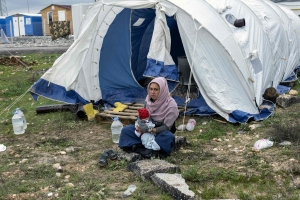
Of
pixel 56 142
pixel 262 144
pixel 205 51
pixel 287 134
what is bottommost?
pixel 56 142

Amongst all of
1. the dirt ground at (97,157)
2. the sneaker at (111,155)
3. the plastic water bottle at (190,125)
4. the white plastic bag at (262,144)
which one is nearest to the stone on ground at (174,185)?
the dirt ground at (97,157)

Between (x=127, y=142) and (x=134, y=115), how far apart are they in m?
2.03

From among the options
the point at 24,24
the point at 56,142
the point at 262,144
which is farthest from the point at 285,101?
the point at 24,24

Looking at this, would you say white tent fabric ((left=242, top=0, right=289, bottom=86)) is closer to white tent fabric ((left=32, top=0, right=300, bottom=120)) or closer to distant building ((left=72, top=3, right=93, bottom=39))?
white tent fabric ((left=32, top=0, right=300, bottom=120))

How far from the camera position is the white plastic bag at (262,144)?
218 inches

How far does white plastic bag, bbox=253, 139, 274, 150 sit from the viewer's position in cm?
553

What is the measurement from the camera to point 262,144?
555 centimetres

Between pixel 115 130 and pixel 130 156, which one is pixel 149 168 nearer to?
pixel 130 156

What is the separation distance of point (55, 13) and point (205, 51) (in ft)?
118

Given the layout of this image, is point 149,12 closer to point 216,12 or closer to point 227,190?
point 216,12

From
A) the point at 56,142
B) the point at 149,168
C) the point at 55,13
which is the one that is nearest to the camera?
the point at 149,168

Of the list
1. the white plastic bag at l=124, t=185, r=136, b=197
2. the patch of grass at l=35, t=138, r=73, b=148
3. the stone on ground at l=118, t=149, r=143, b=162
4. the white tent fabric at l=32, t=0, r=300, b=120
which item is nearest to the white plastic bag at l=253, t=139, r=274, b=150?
the white tent fabric at l=32, t=0, r=300, b=120

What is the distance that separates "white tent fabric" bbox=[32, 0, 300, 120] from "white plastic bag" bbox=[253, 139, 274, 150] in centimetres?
132

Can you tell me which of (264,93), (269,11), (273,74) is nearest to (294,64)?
(269,11)
